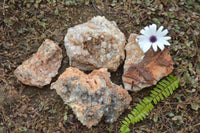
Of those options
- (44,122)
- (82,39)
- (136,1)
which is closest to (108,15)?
(136,1)

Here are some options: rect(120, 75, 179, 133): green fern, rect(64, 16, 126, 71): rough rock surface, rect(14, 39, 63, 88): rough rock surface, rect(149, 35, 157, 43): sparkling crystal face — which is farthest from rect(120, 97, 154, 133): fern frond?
rect(14, 39, 63, 88): rough rock surface

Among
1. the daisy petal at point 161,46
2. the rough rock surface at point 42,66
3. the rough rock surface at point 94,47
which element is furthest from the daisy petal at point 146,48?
the rough rock surface at point 42,66

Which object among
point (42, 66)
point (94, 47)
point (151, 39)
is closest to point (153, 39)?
point (151, 39)

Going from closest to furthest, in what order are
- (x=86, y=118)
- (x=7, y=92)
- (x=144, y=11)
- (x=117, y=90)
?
(x=86, y=118) → (x=117, y=90) → (x=7, y=92) → (x=144, y=11)

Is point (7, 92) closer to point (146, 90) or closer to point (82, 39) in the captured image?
point (82, 39)

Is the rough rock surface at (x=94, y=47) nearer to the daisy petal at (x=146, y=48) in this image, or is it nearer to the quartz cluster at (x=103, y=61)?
the quartz cluster at (x=103, y=61)

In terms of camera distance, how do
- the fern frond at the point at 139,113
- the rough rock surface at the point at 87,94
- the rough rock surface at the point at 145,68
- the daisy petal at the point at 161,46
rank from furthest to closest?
the rough rock surface at the point at 145,68
the daisy petal at the point at 161,46
the fern frond at the point at 139,113
the rough rock surface at the point at 87,94

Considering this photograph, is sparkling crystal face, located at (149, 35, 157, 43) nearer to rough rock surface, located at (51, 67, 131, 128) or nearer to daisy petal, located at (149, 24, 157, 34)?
daisy petal, located at (149, 24, 157, 34)
